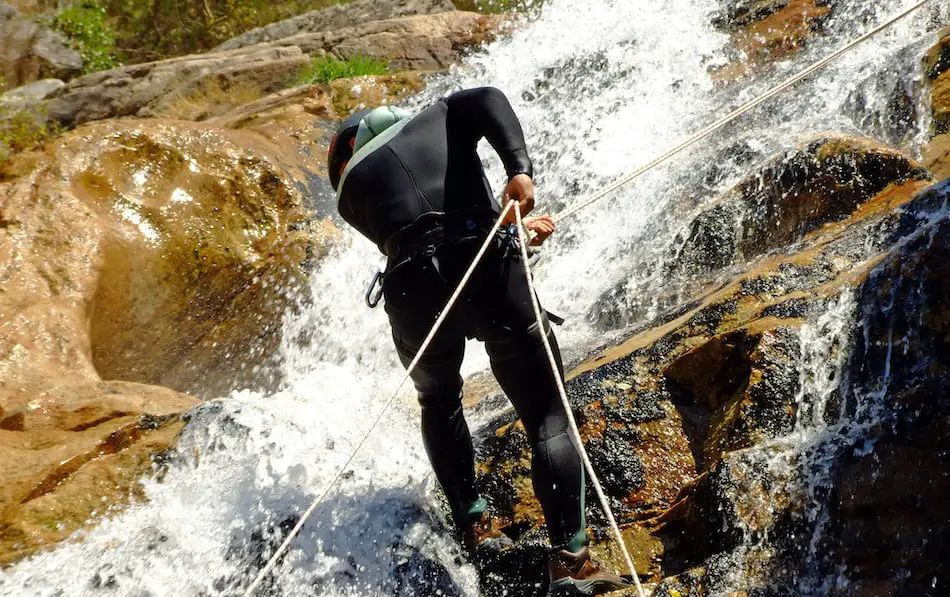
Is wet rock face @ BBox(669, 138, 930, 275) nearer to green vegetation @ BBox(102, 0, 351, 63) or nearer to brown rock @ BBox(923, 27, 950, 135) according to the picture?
brown rock @ BBox(923, 27, 950, 135)

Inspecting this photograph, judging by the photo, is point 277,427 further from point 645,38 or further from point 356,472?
point 645,38

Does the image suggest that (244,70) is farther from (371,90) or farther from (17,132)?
(17,132)

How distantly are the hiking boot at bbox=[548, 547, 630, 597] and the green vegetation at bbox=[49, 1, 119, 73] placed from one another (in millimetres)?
12547

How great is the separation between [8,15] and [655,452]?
13635 mm

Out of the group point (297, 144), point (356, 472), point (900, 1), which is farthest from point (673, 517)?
point (900, 1)

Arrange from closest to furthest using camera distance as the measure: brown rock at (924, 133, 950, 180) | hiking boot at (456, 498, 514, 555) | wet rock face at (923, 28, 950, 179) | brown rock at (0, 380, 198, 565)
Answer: hiking boot at (456, 498, 514, 555) → brown rock at (0, 380, 198, 565) → brown rock at (924, 133, 950, 180) → wet rock face at (923, 28, 950, 179)

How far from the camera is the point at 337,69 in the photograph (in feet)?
28.6

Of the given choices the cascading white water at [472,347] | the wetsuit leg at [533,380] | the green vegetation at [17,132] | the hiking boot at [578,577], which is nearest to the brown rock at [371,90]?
the cascading white water at [472,347]

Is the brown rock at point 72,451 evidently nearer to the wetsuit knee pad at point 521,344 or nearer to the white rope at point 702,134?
the wetsuit knee pad at point 521,344

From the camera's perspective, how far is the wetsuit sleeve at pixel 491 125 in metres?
2.51

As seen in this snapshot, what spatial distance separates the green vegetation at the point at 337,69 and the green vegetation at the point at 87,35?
17.6 ft

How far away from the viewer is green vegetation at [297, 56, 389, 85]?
28.5 feet

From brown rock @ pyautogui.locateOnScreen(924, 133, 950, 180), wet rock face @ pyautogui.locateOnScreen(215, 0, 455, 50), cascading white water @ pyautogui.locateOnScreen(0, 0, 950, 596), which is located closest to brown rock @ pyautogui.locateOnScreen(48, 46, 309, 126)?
wet rock face @ pyautogui.locateOnScreen(215, 0, 455, 50)

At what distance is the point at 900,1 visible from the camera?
7.02 meters
